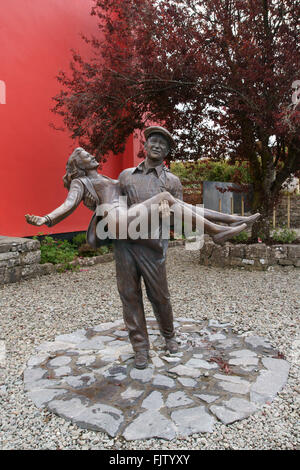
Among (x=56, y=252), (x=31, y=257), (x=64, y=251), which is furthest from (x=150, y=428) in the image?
(x=64, y=251)

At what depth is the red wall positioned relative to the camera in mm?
6957

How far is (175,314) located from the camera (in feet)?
14.9

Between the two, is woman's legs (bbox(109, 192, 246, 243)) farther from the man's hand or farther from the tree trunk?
the tree trunk

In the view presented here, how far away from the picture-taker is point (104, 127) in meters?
7.02

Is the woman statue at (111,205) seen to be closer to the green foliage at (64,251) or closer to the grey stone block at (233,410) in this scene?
the grey stone block at (233,410)

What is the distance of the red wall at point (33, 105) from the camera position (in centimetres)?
696

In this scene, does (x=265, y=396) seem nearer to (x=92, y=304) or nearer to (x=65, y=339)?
(x=65, y=339)

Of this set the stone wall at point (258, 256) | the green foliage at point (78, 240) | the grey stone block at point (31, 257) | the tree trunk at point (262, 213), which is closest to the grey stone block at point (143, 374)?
the grey stone block at point (31, 257)

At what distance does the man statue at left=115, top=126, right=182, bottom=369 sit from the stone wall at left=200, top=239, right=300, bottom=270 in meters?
4.69

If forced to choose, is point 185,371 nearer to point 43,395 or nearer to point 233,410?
point 233,410

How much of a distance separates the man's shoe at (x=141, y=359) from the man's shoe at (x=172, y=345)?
11.4 inches

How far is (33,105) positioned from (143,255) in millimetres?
5993

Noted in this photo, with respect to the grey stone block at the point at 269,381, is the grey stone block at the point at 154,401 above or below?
below

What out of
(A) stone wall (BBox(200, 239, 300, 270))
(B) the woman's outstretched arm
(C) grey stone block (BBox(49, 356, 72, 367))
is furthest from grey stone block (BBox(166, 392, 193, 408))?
(A) stone wall (BBox(200, 239, 300, 270))
